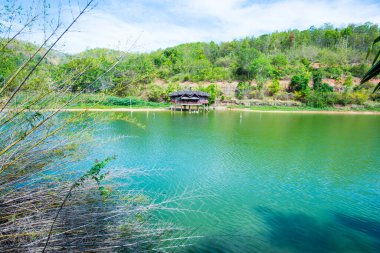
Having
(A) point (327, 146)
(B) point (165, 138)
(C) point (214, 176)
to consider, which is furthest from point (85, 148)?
(A) point (327, 146)

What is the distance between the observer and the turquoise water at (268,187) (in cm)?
553

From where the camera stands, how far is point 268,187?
827 centimetres

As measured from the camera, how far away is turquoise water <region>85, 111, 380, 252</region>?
18.1 ft

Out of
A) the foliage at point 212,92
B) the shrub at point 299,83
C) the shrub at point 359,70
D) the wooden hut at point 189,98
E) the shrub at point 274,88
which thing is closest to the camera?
the wooden hut at point 189,98

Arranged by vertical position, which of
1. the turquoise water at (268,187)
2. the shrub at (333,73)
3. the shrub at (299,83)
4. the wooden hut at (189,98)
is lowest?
the turquoise water at (268,187)

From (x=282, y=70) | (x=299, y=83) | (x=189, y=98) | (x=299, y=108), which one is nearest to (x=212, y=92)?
(x=189, y=98)

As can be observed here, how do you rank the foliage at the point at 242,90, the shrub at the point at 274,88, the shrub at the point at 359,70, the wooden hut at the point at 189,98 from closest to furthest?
the wooden hut at the point at 189,98 < the foliage at the point at 242,90 < the shrub at the point at 274,88 < the shrub at the point at 359,70

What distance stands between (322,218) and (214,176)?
3638mm

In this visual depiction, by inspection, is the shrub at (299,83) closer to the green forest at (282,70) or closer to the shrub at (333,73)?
the green forest at (282,70)

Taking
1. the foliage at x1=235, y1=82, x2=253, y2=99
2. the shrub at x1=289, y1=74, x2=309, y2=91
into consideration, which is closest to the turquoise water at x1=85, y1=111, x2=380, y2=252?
the foliage at x1=235, y1=82, x2=253, y2=99

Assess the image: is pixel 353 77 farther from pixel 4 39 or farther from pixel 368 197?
pixel 4 39

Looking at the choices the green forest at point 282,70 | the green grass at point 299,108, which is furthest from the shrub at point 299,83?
the green grass at point 299,108

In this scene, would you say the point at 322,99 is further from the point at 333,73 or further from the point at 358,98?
the point at 333,73

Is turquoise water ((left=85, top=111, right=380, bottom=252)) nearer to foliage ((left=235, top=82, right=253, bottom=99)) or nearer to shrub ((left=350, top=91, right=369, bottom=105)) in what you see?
shrub ((left=350, top=91, right=369, bottom=105))
